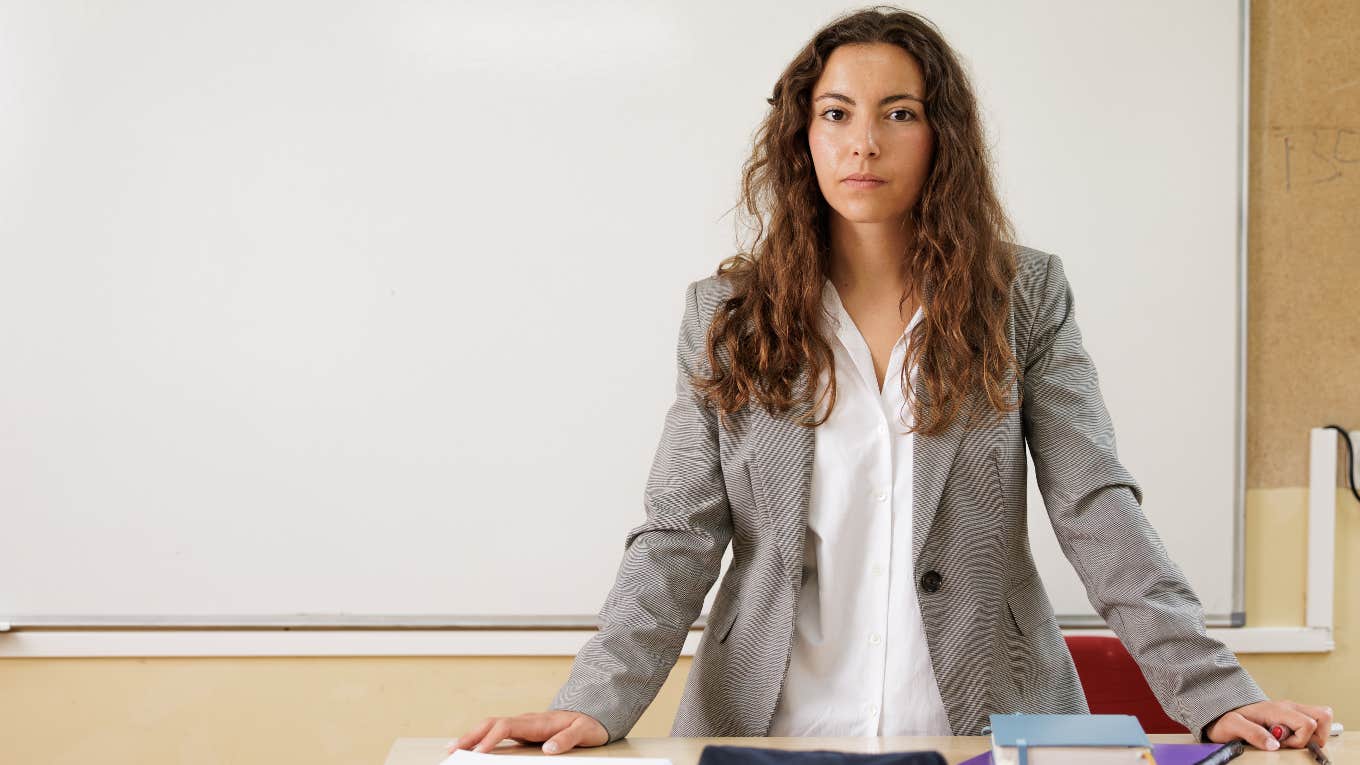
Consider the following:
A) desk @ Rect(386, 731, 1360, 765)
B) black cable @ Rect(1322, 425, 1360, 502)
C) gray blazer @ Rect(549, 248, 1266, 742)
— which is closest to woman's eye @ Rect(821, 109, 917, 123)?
gray blazer @ Rect(549, 248, 1266, 742)

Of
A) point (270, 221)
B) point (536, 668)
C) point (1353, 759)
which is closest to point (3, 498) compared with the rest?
point (270, 221)

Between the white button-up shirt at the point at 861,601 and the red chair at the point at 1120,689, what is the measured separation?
0.65m

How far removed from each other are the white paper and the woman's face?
745 mm

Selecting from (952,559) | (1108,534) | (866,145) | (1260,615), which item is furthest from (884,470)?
(1260,615)

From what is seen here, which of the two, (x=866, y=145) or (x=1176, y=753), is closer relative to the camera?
(x=1176, y=753)

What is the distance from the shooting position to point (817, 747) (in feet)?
4.61

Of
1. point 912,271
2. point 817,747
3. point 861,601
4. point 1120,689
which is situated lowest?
point 1120,689

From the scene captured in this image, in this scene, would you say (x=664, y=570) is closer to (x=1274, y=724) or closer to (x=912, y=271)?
(x=912, y=271)

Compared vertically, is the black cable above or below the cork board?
below

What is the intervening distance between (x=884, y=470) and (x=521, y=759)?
0.59 meters

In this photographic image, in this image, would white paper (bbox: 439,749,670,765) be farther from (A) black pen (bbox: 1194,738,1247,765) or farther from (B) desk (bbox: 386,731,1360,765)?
(A) black pen (bbox: 1194,738,1247,765)

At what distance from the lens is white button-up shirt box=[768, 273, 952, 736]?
155cm

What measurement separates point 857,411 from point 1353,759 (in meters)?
0.69

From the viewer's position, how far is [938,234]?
166cm
